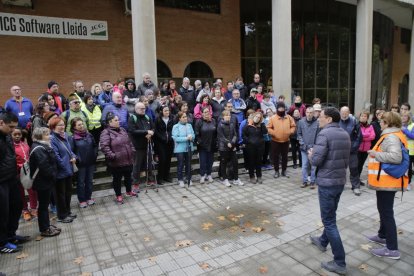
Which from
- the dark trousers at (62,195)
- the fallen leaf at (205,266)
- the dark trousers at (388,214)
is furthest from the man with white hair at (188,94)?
the dark trousers at (388,214)

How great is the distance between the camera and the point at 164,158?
7637mm

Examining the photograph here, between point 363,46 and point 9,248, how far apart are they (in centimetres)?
1520

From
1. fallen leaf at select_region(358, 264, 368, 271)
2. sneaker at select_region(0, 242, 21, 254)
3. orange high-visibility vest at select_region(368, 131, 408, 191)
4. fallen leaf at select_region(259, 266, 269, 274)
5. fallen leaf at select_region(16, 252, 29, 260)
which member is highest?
orange high-visibility vest at select_region(368, 131, 408, 191)

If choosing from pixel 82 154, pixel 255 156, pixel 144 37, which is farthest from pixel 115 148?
pixel 144 37

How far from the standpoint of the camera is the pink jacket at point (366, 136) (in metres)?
7.15

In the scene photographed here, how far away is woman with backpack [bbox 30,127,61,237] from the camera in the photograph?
4930 millimetres

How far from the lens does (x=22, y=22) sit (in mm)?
11328

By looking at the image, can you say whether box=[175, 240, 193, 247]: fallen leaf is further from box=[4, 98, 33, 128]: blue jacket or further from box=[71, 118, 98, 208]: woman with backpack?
box=[4, 98, 33, 128]: blue jacket

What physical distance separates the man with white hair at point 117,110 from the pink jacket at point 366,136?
534 cm

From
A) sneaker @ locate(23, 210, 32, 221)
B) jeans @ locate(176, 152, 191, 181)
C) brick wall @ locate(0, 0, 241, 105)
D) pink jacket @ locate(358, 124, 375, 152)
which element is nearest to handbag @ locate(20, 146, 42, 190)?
sneaker @ locate(23, 210, 32, 221)

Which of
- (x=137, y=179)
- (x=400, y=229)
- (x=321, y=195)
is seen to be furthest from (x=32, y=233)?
(x=400, y=229)

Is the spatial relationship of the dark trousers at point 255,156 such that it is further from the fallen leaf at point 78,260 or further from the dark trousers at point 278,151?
the fallen leaf at point 78,260

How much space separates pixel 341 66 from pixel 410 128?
45.2 feet

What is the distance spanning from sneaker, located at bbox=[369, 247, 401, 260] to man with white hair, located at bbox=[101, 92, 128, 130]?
18.0 ft
